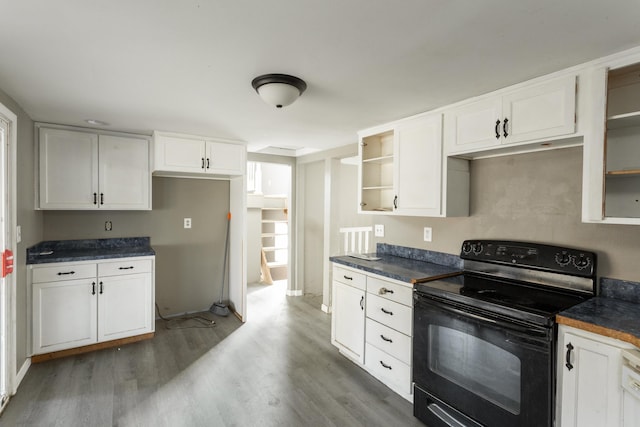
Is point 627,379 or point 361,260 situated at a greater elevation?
point 361,260

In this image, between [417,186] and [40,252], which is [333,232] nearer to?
[417,186]

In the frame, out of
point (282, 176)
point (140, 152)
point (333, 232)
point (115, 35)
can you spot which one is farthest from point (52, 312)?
point (282, 176)

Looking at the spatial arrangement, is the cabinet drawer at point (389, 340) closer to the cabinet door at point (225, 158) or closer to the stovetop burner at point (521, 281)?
the stovetop burner at point (521, 281)

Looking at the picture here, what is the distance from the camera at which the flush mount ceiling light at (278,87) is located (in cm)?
189

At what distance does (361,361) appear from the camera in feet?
9.00

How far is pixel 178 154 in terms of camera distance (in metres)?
3.40

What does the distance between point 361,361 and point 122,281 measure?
2.39 m

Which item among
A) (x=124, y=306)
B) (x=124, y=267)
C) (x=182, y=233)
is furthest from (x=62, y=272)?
(x=182, y=233)

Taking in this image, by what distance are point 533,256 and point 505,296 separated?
17.5 inches

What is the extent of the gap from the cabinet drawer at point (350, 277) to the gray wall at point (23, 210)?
2515mm

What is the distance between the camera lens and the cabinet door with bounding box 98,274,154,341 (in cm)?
311

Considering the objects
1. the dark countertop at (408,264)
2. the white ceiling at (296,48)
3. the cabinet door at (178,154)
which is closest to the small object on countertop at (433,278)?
the dark countertop at (408,264)

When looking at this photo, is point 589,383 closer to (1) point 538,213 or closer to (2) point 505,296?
(2) point 505,296

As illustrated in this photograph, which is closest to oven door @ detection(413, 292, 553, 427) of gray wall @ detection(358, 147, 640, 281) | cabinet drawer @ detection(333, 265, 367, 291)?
cabinet drawer @ detection(333, 265, 367, 291)
